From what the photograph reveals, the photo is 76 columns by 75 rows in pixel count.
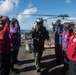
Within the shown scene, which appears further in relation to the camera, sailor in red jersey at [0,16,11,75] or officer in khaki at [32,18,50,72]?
officer in khaki at [32,18,50,72]

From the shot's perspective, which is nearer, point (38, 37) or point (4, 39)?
point (4, 39)

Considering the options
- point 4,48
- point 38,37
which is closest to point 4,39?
point 4,48

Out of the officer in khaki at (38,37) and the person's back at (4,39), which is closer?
the person's back at (4,39)

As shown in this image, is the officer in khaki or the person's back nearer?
the person's back

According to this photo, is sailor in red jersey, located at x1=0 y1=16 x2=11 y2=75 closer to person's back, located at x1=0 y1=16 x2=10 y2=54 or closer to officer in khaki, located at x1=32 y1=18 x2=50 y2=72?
person's back, located at x1=0 y1=16 x2=10 y2=54

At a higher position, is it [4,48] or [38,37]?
[38,37]

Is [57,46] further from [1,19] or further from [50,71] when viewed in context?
[1,19]

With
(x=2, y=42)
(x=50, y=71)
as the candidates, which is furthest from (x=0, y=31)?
(x=50, y=71)

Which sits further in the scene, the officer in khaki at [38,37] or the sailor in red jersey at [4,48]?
the officer in khaki at [38,37]

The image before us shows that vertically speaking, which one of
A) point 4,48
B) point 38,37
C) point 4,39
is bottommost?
point 4,48

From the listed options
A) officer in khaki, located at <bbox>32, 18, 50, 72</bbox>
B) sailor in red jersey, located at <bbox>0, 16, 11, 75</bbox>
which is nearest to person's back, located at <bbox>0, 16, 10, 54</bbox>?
sailor in red jersey, located at <bbox>0, 16, 11, 75</bbox>

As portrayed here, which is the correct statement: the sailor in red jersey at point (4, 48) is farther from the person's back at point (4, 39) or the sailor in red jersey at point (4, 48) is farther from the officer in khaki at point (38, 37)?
the officer in khaki at point (38, 37)

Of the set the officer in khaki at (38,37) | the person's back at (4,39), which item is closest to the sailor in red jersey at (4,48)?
the person's back at (4,39)

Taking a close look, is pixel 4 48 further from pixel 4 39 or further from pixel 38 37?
pixel 38 37
